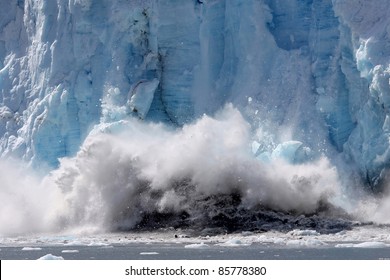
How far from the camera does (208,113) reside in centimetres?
3494

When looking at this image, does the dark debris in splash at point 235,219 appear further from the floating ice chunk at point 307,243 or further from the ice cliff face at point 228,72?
the floating ice chunk at point 307,243

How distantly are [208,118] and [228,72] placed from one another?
Answer: 1.81 m

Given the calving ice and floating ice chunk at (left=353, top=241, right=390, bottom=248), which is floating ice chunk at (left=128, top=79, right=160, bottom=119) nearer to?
the calving ice

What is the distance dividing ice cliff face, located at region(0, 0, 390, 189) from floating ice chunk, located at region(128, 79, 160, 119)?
0.03 m

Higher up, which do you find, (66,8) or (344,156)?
(66,8)

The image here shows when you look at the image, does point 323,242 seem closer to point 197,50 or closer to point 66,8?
point 197,50

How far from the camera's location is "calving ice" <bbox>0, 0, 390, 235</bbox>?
107 ft

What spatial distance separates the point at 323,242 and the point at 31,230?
34.3 ft

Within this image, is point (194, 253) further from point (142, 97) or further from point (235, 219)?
point (142, 97)

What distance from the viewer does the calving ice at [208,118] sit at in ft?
107

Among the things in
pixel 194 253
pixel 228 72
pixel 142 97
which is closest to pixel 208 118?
pixel 228 72

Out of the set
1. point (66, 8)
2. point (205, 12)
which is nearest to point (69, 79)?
point (66, 8)

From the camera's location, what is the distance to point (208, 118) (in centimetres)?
3422

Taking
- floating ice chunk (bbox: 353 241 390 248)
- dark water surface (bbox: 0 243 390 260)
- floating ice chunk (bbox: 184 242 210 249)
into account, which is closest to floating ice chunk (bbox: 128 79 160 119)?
dark water surface (bbox: 0 243 390 260)
